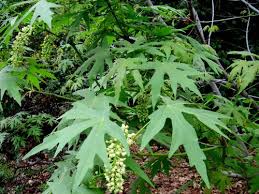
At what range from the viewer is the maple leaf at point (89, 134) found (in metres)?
1.47

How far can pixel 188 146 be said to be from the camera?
1597 millimetres

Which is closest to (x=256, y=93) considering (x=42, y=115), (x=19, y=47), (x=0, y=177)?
(x=42, y=115)

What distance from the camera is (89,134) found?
1577 mm

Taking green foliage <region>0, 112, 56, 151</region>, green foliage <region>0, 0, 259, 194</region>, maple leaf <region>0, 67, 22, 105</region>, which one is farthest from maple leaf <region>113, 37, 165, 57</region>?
green foliage <region>0, 112, 56, 151</region>

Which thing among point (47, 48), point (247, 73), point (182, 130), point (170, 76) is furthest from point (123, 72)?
point (247, 73)

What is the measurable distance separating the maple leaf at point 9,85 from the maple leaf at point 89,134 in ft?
1.74

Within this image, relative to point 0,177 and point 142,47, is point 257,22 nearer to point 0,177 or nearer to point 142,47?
point 0,177

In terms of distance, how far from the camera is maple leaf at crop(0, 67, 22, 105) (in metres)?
2.24

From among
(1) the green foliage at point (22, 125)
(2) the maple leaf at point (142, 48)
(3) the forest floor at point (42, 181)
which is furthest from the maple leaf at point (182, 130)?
(3) the forest floor at point (42, 181)

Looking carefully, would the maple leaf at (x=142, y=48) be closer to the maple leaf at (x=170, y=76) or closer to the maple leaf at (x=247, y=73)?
the maple leaf at (x=170, y=76)

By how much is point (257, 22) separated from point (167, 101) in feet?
21.5

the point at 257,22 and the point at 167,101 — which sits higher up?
the point at 167,101

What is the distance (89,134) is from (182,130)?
0.38 metres

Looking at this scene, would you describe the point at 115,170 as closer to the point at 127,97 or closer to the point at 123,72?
the point at 123,72
